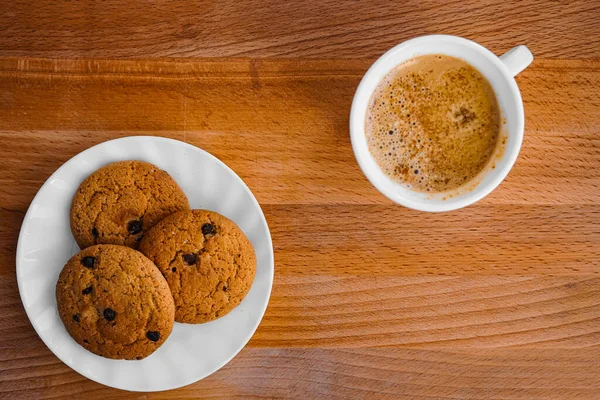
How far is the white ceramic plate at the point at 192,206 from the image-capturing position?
3.64ft

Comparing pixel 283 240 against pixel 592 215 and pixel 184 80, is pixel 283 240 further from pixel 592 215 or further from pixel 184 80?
pixel 592 215

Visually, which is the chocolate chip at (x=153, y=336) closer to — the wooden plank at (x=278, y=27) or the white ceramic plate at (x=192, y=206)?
the white ceramic plate at (x=192, y=206)

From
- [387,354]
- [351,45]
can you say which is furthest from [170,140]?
[387,354]

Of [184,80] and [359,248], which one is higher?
[184,80]

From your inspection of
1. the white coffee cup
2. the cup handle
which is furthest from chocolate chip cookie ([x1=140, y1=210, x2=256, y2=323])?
the cup handle

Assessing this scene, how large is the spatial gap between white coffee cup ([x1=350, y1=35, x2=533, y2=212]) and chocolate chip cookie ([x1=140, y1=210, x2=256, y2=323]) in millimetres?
263

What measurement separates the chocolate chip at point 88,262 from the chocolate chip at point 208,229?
186 mm

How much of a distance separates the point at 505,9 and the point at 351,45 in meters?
0.29

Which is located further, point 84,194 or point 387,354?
point 387,354

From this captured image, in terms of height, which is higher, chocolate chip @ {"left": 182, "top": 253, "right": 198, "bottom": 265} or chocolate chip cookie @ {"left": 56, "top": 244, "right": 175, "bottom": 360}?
chocolate chip @ {"left": 182, "top": 253, "right": 198, "bottom": 265}

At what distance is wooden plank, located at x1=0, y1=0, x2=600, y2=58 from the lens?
116 centimetres

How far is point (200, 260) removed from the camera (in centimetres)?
108

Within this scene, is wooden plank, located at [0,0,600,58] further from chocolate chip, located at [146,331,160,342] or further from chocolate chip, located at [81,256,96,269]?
chocolate chip, located at [146,331,160,342]

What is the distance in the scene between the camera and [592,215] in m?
1.19
